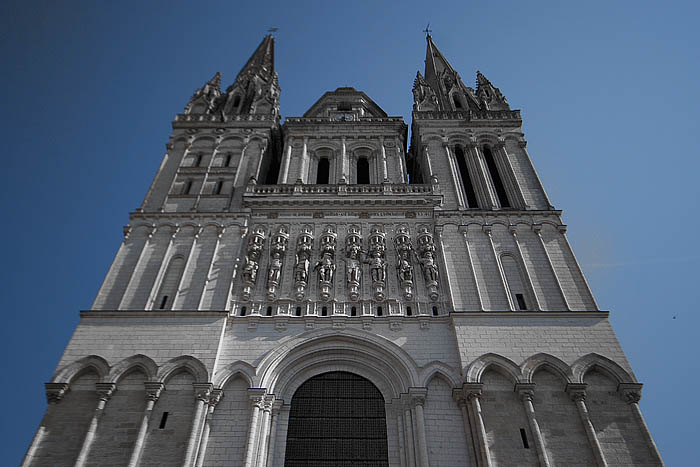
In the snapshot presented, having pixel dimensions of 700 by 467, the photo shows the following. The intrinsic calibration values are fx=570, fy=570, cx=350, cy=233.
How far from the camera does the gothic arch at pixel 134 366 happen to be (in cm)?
1540

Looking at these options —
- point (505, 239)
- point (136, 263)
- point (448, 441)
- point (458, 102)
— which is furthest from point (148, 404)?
A: point (458, 102)

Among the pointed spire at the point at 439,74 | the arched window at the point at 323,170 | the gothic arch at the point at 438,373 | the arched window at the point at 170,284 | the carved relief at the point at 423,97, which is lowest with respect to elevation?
the gothic arch at the point at 438,373

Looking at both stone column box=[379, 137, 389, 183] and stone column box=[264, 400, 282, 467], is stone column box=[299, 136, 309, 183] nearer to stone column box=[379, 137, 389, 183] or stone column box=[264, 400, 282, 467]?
stone column box=[379, 137, 389, 183]

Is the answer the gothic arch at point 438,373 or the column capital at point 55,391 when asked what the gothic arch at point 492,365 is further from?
the column capital at point 55,391

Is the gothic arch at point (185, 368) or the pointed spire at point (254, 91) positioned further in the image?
the pointed spire at point (254, 91)

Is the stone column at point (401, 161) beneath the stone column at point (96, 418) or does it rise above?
above

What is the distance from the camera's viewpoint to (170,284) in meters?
18.8

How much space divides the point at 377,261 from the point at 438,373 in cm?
458

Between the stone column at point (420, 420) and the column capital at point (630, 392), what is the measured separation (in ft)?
16.8

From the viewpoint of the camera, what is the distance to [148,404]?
48.3 feet

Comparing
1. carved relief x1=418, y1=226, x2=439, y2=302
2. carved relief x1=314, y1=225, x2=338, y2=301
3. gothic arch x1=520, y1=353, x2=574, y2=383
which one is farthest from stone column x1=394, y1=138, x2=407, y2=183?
gothic arch x1=520, y1=353, x2=574, y2=383

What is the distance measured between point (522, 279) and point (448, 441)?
6643 millimetres

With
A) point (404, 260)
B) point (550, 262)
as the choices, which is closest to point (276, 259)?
point (404, 260)

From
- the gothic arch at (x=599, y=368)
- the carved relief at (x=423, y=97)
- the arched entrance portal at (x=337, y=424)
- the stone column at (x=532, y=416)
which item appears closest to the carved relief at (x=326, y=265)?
the arched entrance portal at (x=337, y=424)
